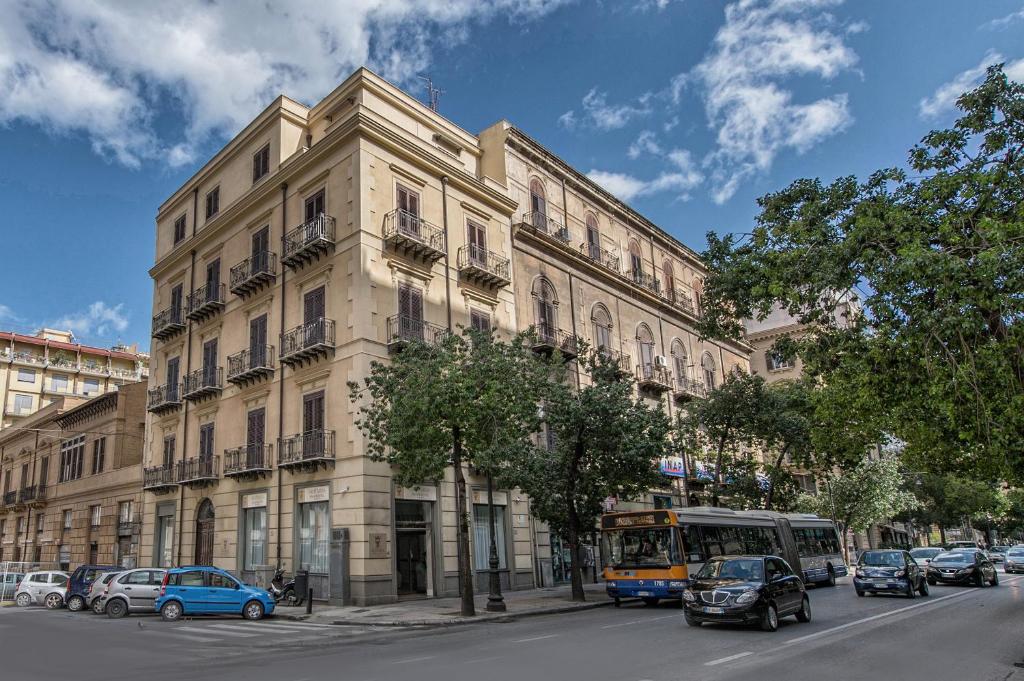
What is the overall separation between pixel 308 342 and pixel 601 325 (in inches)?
651

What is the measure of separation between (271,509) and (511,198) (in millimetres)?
16432

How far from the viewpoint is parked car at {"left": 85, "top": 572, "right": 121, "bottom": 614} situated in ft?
74.6

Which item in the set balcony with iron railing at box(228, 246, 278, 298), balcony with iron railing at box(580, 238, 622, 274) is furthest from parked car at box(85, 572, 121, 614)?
balcony with iron railing at box(580, 238, 622, 274)

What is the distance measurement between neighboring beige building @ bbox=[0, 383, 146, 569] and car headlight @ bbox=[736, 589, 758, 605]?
2859 centimetres

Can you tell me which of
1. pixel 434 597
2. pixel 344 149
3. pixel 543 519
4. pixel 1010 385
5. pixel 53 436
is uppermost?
pixel 344 149

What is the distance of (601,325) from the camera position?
3691 centimetres

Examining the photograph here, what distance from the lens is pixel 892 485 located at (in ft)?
153

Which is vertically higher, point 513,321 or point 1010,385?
point 513,321

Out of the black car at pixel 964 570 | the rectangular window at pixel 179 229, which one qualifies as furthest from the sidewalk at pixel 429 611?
the rectangular window at pixel 179 229

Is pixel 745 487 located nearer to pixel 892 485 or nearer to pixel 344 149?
pixel 892 485

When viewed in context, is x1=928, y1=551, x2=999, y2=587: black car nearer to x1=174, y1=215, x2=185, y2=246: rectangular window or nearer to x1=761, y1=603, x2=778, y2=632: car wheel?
x1=761, y1=603, x2=778, y2=632: car wheel

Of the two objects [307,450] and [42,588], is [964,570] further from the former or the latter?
[42,588]

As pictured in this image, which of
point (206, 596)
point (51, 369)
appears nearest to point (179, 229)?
point (206, 596)

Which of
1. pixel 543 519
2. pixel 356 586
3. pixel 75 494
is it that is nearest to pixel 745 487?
pixel 543 519
